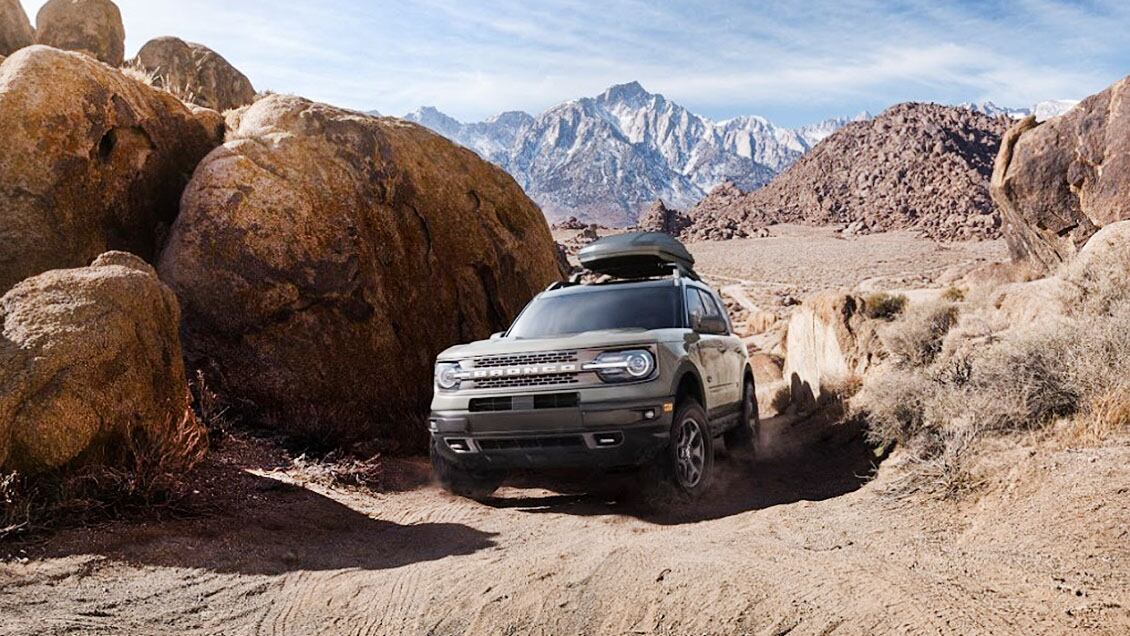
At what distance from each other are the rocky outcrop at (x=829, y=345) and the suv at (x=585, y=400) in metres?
3.91

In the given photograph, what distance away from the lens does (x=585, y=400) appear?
6137 mm

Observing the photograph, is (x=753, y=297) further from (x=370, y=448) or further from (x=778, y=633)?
(x=778, y=633)

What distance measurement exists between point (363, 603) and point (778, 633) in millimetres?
2127

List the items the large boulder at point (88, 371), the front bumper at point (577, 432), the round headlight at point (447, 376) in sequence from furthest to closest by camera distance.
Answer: the round headlight at point (447, 376)
the front bumper at point (577, 432)
the large boulder at point (88, 371)

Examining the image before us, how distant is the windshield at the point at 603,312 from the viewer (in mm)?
7492

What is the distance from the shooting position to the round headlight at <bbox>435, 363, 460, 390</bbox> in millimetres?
6707

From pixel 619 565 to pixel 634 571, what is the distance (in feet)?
0.42

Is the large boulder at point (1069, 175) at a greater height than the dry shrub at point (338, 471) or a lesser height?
greater

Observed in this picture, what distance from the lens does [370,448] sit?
29.2 feet

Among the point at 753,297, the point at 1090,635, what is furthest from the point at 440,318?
the point at 753,297

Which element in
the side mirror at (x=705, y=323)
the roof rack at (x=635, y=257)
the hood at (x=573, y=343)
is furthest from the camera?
the roof rack at (x=635, y=257)

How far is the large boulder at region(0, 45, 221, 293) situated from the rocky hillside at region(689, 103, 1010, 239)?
11109cm

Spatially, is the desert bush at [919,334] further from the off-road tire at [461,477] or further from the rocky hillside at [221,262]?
the rocky hillside at [221,262]

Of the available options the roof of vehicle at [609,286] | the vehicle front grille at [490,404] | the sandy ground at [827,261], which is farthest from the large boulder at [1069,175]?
the sandy ground at [827,261]
